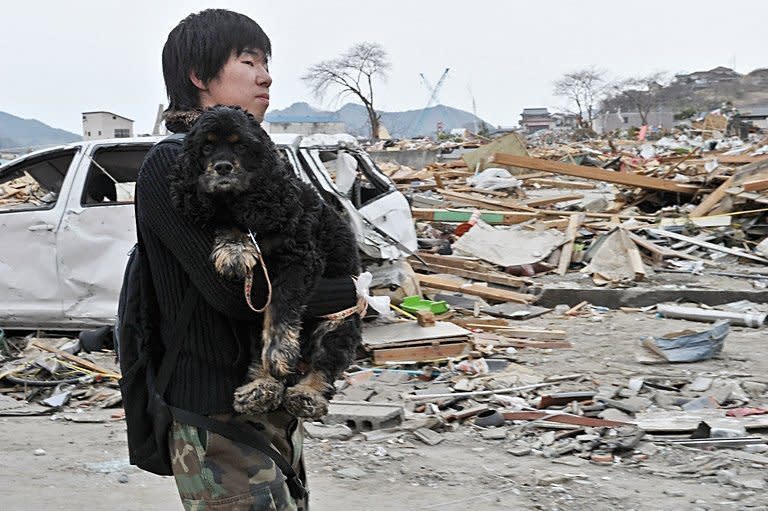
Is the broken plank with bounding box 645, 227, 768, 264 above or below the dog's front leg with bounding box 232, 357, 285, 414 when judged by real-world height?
below

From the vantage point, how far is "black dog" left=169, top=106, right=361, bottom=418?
2223 mm

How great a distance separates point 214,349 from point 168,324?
0.44 ft

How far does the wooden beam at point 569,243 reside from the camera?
13.1 m

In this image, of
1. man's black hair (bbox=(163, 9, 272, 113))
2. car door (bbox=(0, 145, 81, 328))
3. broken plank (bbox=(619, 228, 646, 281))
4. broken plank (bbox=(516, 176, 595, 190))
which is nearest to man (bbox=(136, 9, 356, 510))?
man's black hair (bbox=(163, 9, 272, 113))

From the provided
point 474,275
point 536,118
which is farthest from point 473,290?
point 536,118

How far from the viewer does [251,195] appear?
7.41ft

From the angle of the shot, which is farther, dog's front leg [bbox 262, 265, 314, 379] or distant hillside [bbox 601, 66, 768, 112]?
distant hillside [bbox 601, 66, 768, 112]

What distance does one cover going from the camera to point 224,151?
2.24 meters

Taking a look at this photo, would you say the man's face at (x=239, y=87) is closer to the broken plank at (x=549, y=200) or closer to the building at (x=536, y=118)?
the broken plank at (x=549, y=200)

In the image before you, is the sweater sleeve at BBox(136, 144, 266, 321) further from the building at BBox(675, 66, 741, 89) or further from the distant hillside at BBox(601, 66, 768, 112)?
the building at BBox(675, 66, 741, 89)

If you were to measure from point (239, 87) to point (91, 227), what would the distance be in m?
6.82

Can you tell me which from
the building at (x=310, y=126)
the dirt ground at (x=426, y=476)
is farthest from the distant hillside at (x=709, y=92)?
the dirt ground at (x=426, y=476)

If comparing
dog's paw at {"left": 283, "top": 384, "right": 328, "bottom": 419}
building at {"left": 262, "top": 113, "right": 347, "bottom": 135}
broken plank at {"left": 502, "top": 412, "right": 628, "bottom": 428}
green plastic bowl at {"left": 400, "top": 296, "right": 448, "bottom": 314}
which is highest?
building at {"left": 262, "top": 113, "right": 347, "bottom": 135}

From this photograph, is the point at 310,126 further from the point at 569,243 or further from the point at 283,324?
the point at 283,324
